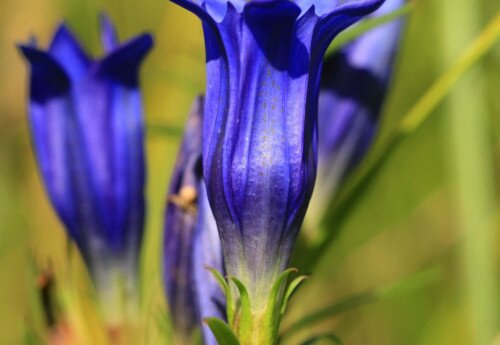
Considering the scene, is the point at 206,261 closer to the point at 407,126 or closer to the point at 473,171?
the point at 407,126

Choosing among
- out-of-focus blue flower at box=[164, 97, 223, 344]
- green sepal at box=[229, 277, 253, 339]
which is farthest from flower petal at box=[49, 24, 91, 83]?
green sepal at box=[229, 277, 253, 339]

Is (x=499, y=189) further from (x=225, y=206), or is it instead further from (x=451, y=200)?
(x=225, y=206)

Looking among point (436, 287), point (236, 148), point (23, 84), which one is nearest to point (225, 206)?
point (236, 148)

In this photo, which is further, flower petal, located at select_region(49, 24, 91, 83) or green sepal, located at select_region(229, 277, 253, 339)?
flower petal, located at select_region(49, 24, 91, 83)

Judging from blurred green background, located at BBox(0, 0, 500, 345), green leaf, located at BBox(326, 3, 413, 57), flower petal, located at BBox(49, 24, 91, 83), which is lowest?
blurred green background, located at BBox(0, 0, 500, 345)

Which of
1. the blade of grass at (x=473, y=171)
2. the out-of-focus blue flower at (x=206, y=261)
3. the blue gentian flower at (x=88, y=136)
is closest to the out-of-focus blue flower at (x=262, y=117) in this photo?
the out-of-focus blue flower at (x=206, y=261)

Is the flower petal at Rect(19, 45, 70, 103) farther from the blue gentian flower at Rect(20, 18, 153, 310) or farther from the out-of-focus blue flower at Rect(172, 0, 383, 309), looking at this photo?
the out-of-focus blue flower at Rect(172, 0, 383, 309)
